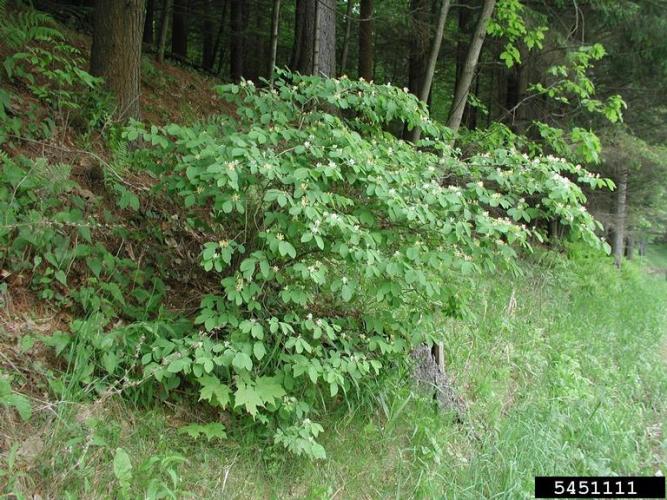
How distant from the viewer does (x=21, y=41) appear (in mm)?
4777

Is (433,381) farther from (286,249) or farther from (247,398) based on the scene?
(286,249)

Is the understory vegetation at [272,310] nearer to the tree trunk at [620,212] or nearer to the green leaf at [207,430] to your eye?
the green leaf at [207,430]

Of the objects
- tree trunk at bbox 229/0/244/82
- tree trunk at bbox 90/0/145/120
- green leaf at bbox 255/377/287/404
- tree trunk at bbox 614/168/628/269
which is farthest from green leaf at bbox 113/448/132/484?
tree trunk at bbox 614/168/628/269

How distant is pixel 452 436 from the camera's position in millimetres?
3691

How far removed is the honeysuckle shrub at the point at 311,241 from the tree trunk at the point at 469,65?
2613 millimetres

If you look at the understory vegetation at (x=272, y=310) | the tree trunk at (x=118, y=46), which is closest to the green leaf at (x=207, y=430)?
the understory vegetation at (x=272, y=310)

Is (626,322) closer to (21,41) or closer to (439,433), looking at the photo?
(439,433)

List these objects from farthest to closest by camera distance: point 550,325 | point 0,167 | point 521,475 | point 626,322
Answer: point 626,322 < point 550,325 < point 0,167 < point 521,475

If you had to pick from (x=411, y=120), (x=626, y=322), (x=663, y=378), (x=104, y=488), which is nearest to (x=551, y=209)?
(x=411, y=120)

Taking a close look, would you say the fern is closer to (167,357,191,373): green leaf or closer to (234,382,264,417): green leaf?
(167,357,191,373): green leaf

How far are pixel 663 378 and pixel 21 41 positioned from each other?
7797 mm

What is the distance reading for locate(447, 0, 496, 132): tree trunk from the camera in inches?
232

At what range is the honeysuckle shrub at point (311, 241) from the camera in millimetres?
2721

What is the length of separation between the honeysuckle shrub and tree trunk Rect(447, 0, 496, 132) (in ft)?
8.57
